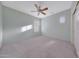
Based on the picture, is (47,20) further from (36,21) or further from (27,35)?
(27,35)

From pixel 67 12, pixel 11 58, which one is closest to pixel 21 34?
pixel 67 12

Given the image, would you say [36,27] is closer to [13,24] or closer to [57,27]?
[57,27]

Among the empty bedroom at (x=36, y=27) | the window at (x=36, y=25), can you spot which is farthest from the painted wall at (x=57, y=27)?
the window at (x=36, y=25)

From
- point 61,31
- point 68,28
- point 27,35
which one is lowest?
point 27,35

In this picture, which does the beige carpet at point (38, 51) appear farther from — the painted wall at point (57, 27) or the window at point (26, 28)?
the window at point (26, 28)

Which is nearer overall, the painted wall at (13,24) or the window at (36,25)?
the painted wall at (13,24)

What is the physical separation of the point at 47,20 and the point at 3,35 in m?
4.78

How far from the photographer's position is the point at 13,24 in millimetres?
6117

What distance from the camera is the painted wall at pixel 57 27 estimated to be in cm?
627

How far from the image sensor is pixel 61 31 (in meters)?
6.98

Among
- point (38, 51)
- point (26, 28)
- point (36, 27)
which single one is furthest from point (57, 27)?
point (38, 51)

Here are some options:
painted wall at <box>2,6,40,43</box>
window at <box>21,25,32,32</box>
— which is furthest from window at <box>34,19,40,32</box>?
painted wall at <box>2,6,40,43</box>

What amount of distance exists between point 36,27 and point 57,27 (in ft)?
8.62

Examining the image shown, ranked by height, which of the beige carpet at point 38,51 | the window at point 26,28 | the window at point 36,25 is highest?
the beige carpet at point 38,51
